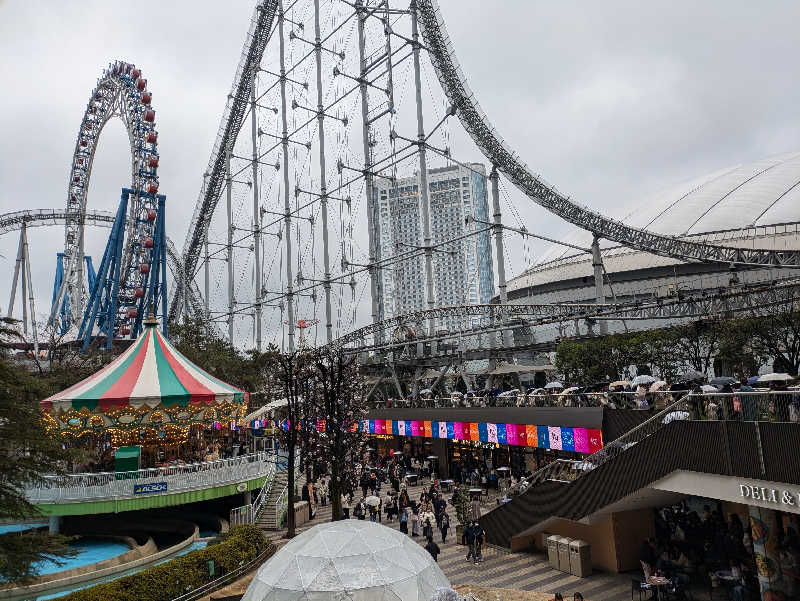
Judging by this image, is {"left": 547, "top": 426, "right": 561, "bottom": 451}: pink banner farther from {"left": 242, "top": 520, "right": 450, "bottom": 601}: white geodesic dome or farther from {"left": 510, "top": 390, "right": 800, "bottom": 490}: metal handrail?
{"left": 242, "top": 520, "right": 450, "bottom": 601}: white geodesic dome

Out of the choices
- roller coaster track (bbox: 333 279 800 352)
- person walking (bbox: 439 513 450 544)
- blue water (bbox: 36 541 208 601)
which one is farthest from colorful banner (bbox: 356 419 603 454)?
blue water (bbox: 36 541 208 601)

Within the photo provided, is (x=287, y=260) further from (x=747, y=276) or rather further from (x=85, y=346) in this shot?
(x=747, y=276)

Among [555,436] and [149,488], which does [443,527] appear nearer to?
[555,436]

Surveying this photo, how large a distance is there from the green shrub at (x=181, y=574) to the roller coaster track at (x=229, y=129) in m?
50.2

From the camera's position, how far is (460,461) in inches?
1299

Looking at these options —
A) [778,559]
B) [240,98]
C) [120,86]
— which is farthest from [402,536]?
[240,98]

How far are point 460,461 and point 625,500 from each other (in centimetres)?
1864

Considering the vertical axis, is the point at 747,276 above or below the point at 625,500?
above

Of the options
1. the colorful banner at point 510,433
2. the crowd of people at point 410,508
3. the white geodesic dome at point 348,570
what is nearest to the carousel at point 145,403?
the crowd of people at point 410,508

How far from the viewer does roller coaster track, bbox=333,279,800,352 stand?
1091 inches

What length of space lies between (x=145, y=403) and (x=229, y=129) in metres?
46.0

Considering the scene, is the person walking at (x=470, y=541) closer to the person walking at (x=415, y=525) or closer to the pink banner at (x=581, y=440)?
the person walking at (x=415, y=525)

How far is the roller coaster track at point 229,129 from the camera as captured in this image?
55.9 metres

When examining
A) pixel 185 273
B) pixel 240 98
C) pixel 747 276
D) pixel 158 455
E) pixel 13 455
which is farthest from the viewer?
pixel 185 273
